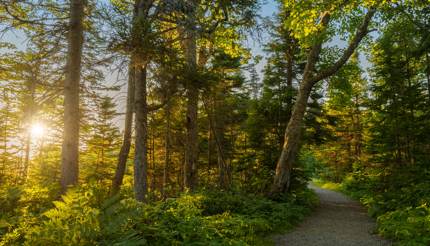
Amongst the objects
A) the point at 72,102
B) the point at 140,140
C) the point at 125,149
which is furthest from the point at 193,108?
the point at 72,102

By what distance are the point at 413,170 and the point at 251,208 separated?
6.99 metres

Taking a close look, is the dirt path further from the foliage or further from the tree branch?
the tree branch

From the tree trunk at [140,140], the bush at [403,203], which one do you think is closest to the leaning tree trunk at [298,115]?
the bush at [403,203]

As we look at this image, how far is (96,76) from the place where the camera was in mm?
10828

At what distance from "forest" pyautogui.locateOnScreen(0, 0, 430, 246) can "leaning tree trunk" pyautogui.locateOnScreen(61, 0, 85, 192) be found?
0.08 feet

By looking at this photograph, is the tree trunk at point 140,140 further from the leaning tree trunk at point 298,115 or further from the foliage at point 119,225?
the leaning tree trunk at point 298,115

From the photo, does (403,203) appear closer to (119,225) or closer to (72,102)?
(119,225)

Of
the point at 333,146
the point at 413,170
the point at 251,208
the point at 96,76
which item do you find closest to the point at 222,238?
the point at 251,208

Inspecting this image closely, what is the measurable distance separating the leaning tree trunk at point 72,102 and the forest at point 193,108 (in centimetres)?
2

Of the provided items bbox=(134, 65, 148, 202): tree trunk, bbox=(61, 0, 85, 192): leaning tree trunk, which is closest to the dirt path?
bbox=(134, 65, 148, 202): tree trunk

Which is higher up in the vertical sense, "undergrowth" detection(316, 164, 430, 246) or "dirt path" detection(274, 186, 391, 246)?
"undergrowth" detection(316, 164, 430, 246)

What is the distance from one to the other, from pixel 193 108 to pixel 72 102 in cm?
552

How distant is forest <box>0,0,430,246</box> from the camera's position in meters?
5.83

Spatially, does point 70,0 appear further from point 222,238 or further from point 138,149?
point 222,238
